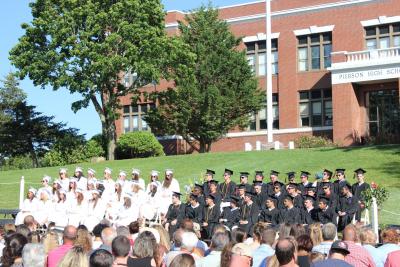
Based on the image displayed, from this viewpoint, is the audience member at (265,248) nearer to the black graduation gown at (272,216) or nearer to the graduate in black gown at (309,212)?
the graduate in black gown at (309,212)

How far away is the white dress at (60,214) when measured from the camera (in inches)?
768

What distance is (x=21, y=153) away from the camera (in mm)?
45594

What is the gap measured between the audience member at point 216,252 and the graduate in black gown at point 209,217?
28.3 feet

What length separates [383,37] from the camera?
130 feet

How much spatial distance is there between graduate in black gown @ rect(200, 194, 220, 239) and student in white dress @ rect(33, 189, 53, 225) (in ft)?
15.0

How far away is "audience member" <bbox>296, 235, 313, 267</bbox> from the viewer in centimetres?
835

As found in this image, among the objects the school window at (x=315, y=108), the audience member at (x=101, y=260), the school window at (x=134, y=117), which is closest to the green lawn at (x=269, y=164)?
the school window at (x=315, y=108)

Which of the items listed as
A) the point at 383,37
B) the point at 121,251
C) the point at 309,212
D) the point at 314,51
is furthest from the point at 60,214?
the point at 314,51

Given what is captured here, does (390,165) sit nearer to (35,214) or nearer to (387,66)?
(387,66)

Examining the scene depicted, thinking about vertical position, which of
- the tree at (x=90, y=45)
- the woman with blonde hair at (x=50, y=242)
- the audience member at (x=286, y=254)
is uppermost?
the tree at (x=90, y=45)

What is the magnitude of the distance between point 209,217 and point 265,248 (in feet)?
28.7

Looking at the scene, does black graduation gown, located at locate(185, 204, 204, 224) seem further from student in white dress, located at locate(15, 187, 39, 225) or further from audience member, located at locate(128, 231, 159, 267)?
audience member, located at locate(128, 231, 159, 267)

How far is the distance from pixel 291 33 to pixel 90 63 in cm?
1267

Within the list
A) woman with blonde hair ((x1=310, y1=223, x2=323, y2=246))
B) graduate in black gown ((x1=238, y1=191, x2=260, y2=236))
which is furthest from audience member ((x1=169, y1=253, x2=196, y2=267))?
graduate in black gown ((x1=238, y1=191, x2=260, y2=236))
